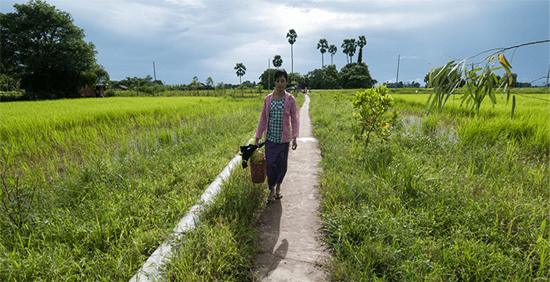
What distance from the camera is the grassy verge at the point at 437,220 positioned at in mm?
1802

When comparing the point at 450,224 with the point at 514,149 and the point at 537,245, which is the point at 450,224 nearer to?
the point at 537,245

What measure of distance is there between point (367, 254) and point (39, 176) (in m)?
4.33

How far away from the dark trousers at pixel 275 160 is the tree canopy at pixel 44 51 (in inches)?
1146

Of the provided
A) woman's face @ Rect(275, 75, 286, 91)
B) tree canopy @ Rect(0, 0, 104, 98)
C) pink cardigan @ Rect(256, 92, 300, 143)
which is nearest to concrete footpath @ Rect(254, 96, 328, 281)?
pink cardigan @ Rect(256, 92, 300, 143)

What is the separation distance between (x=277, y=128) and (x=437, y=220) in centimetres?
203

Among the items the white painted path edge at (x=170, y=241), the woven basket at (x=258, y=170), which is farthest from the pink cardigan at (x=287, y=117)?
the white painted path edge at (x=170, y=241)

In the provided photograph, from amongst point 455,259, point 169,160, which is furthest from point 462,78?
point 169,160

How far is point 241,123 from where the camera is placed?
7.88 metres

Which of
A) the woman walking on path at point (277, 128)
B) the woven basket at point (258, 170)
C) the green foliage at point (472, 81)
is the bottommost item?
the woven basket at point (258, 170)

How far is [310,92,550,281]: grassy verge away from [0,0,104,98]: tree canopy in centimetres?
3024

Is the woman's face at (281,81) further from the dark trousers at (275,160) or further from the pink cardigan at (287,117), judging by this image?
the dark trousers at (275,160)

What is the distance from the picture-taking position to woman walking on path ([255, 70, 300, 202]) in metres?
2.86

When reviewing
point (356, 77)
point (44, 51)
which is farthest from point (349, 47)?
point (44, 51)

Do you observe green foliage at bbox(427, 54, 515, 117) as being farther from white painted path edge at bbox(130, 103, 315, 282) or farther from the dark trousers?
white painted path edge at bbox(130, 103, 315, 282)
